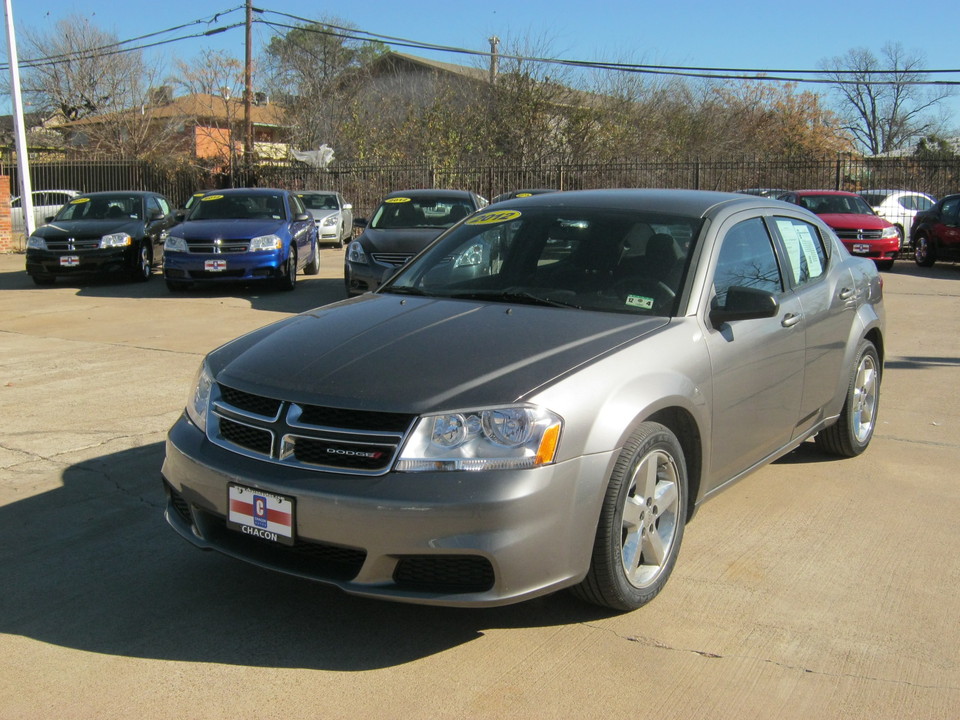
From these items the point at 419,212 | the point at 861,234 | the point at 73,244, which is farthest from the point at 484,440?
the point at 861,234

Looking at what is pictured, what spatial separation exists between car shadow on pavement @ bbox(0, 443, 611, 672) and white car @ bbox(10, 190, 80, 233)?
2250cm

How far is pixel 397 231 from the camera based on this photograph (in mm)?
→ 12953

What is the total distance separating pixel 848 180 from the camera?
25438 millimetres

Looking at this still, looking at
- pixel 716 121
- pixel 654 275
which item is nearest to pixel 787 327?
pixel 654 275

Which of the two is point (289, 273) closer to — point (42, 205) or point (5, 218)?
point (5, 218)

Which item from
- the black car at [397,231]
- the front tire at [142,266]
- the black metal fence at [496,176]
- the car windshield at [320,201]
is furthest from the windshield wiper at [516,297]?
the black metal fence at [496,176]

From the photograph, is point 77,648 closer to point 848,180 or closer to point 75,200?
point 75,200

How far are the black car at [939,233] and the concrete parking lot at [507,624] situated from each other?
14.4 meters

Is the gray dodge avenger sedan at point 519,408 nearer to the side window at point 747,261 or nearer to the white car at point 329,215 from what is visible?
the side window at point 747,261

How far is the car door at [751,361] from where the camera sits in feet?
13.7

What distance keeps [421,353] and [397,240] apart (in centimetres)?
906

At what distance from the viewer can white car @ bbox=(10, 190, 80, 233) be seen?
994 inches

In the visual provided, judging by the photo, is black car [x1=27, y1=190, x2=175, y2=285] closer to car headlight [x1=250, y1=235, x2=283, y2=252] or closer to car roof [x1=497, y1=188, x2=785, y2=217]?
car headlight [x1=250, y1=235, x2=283, y2=252]

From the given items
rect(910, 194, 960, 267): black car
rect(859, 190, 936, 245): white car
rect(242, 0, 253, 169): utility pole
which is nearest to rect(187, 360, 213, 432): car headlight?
rect(910, 194, 960, 267): black car
